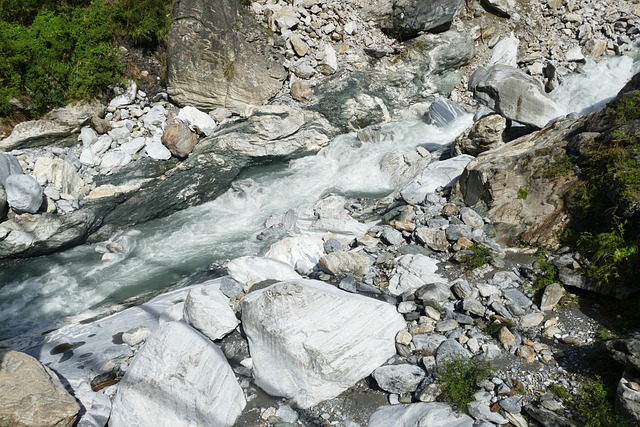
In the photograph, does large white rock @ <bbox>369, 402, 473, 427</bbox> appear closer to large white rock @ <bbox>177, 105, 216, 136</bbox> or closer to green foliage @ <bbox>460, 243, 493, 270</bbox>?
green foliage @ <bbox>460, 243, 493, 270</bbox>

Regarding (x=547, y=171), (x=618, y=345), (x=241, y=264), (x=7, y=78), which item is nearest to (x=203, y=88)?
(x=7, y=78)

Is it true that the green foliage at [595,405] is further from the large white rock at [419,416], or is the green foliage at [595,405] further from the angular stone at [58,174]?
the angular stone at [58,174]

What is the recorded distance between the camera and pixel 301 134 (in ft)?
32.2

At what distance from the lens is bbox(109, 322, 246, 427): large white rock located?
3873mm

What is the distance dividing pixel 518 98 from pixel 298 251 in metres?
4.15

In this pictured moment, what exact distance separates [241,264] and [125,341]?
1.56 metres

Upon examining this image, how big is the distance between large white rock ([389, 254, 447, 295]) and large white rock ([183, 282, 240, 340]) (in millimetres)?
1805

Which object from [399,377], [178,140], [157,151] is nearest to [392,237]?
[399,377]

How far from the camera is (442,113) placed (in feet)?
33.8

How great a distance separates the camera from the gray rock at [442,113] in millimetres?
10242

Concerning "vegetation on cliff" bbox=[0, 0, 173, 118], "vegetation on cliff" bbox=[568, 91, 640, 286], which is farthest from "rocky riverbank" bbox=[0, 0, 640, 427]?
"vegetation on cliff" bbox=[0, 0, 173, 118]

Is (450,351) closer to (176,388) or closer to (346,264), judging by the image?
(346,264)

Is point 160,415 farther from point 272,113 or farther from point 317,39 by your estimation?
point 317,39

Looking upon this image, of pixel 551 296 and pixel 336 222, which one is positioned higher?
pixel 551 296
